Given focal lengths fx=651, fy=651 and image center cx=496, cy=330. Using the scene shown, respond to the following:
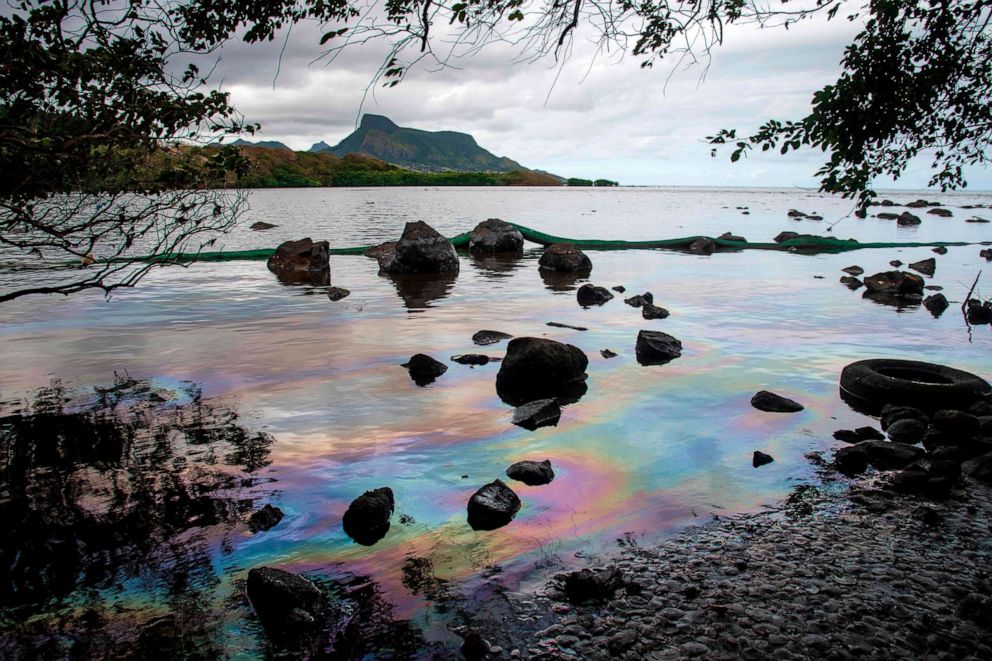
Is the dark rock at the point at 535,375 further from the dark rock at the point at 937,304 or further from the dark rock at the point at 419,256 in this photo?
the dark rock at the point at 419,256

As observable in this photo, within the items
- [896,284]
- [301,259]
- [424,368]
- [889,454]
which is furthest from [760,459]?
[301,259]

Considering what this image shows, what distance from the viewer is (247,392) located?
9.70 metres

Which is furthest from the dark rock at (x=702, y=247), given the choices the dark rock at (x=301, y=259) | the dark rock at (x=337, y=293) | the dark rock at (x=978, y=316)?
the dark rock at (x=337, y=293)

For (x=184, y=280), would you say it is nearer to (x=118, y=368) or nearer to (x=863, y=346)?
(x=118, y=368)

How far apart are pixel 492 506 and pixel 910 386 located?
657 centimetres

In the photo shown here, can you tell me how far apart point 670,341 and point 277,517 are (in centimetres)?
840

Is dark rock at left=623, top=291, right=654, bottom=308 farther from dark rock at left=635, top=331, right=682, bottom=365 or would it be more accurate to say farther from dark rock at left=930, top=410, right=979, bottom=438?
dark rock at left=930, top=410, right=979, bottom=438

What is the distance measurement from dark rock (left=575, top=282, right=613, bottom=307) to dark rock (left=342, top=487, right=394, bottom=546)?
39.7ft

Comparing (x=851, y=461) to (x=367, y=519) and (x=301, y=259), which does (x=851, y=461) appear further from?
(x=301, y=259)

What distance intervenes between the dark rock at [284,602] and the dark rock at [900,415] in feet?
23.8

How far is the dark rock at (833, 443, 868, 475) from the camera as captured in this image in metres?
6.90

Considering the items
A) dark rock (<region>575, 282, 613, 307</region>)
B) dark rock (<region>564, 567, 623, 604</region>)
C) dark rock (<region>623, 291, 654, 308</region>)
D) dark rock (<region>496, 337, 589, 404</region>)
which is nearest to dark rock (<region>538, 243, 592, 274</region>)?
dark rock (<region>575, 282, 613, 307</region>)

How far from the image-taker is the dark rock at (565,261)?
2478 centimetres

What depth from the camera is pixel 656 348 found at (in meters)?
11.7
